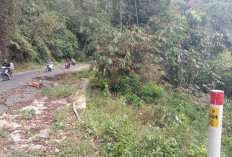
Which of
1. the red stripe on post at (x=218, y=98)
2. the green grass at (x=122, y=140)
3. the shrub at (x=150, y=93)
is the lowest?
the shrub at (x=150, y=93)

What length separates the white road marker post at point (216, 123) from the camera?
260 cm

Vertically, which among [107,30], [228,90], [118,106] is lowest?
[228,90]

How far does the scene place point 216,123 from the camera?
2.62 metres

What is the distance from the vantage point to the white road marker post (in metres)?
2.60

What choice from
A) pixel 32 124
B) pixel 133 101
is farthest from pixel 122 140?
pixel 133 101

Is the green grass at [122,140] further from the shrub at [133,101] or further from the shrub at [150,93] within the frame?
the shrub at [150,93]

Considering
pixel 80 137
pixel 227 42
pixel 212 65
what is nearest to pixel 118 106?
pixel 80 137

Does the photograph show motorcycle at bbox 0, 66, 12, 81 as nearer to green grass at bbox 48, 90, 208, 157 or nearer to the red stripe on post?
green grass at bbox 48, 90, 208, 157

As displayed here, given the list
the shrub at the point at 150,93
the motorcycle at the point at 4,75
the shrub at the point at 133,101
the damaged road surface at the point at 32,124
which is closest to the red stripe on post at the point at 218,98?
the damaged road surface at the point at 32,124

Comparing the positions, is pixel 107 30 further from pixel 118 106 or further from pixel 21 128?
pixel 21 128

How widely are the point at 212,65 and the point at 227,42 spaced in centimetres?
794

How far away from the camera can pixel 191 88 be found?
1294 cm

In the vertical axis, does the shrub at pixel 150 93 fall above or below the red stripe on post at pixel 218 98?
below

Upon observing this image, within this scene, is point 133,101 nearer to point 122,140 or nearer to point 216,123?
point 122,140
